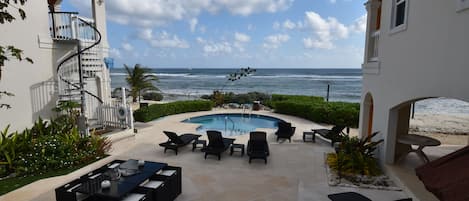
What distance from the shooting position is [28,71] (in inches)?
341

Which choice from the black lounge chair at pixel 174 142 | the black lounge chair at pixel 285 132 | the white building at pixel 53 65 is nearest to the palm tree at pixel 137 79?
the white building at pixel 53 65

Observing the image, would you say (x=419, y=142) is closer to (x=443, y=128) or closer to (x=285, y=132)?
(x=285, y=132)

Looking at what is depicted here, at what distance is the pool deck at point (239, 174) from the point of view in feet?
Answer: 19.0

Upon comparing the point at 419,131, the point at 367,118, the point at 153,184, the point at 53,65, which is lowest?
the point at 419,131

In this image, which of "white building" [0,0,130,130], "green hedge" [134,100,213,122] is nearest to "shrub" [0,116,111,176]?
"white building" [0,0,130,130]

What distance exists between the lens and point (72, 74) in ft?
32.9

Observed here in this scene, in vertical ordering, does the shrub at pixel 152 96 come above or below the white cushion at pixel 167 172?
above

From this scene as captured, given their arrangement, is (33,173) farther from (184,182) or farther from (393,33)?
(393,33)

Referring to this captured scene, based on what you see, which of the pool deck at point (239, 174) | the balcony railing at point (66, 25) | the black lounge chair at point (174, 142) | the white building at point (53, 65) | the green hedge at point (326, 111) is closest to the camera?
the pool deck at point (239, 174)

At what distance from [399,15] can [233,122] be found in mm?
10432

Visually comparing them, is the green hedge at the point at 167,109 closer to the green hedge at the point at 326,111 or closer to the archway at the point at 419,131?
the green hedge at the point at 326,111

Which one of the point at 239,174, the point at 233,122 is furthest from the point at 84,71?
A: the point at 233,122

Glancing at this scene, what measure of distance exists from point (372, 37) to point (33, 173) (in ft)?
35.6

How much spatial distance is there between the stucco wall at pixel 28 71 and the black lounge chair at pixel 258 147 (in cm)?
756
